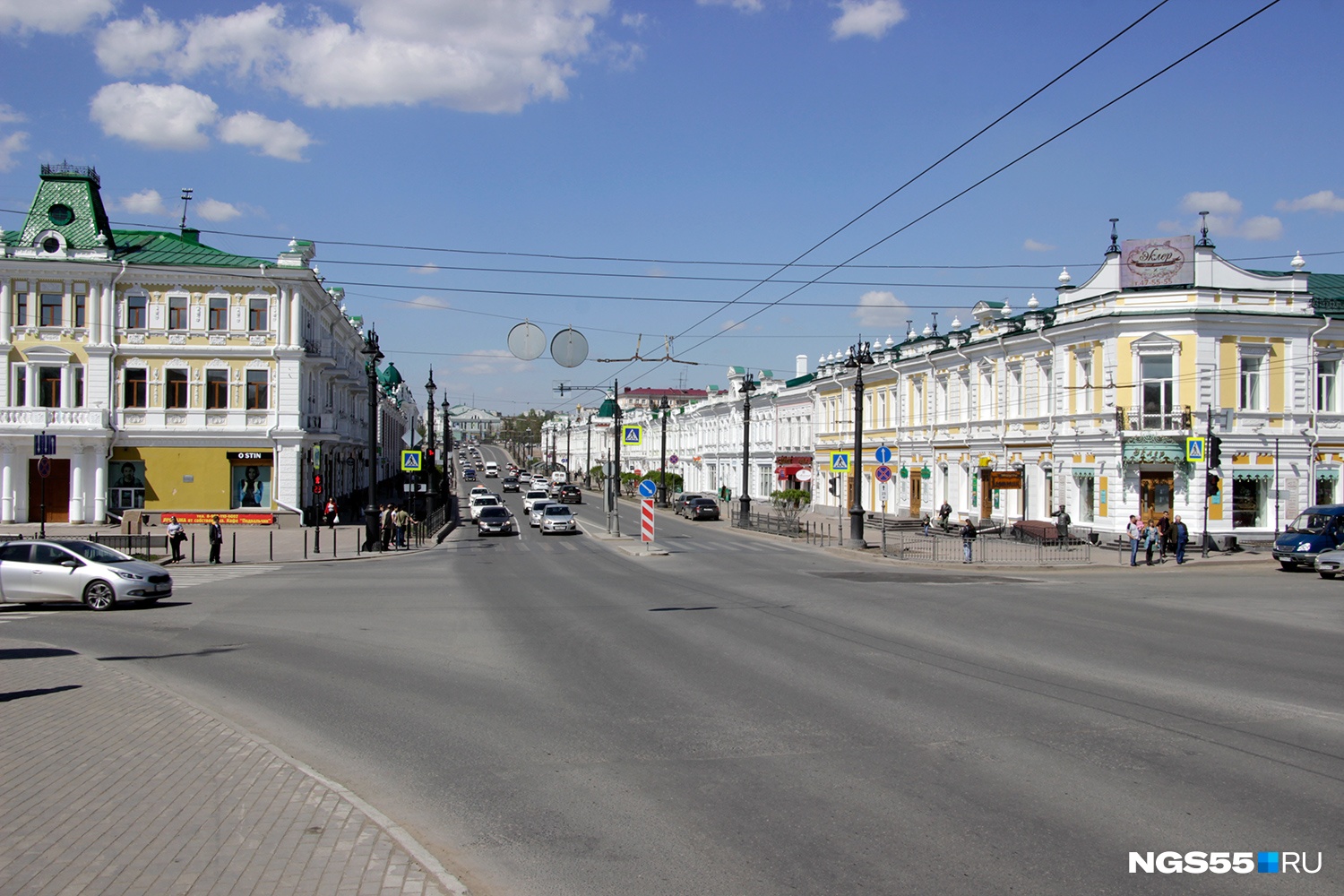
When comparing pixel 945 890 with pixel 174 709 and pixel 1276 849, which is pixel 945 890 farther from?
pixel 174 709

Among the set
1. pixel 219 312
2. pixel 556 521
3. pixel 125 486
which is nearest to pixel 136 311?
pixel 219 312

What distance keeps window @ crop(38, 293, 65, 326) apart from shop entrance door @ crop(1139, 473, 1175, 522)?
154ft

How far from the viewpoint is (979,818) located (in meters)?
6.91

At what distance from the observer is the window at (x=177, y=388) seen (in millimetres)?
45556

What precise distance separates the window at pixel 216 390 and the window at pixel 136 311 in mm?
3658

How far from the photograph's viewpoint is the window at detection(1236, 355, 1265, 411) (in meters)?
37.0

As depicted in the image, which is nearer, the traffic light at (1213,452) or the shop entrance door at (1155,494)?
the traffic light at (1213,452)

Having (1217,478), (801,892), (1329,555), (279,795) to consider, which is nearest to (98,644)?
(279,795)

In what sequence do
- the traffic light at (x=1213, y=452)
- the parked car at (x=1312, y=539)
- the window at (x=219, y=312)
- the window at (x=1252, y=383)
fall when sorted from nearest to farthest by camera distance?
1. the parked car at (x=1312, y=539)
2. the traffic light at (x=1213, y=452)
3. the window at (x=1252, y=383)
4. the window at (x=219, y=312)

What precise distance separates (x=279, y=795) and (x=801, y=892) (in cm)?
387

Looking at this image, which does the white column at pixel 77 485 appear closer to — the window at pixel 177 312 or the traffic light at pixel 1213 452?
the window at pixel 177 312

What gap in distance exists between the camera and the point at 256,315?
46.2 metres

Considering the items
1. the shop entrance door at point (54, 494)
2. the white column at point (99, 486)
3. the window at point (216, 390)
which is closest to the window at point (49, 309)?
the white column at point (99, 486)

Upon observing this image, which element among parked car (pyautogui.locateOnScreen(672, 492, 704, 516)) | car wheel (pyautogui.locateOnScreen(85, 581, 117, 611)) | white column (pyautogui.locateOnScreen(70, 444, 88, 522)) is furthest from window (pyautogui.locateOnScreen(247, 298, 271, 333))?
car wheel (pyautogui.locateOnScreen(85, 581, 117, 611))
